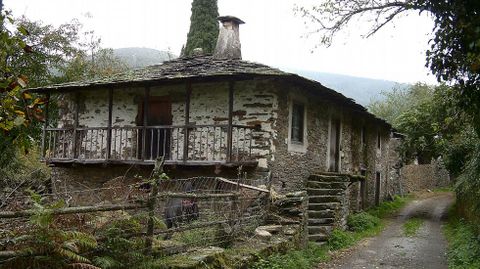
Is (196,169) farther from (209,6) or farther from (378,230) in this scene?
(209,6)

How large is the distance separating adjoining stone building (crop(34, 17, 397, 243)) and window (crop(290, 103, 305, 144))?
29mm

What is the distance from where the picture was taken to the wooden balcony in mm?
11625

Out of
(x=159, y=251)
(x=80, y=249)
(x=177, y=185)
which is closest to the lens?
(x=80, y=249)

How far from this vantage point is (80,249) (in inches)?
Result: 175

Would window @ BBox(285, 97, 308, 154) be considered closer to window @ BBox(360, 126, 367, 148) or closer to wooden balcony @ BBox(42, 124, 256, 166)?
wooden balcony @ BBox(42, 124, 256, 166)

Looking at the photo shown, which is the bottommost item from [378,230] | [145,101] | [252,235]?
[378,230]

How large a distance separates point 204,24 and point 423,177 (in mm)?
19272

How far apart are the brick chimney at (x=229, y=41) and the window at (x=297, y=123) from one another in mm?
2764

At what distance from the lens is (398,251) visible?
1103 centimetres

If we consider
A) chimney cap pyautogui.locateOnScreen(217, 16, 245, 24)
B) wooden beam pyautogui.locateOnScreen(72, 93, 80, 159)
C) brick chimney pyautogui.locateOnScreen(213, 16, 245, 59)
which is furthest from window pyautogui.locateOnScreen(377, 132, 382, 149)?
wooden beam pyautogui.locateOnScreen(72, 93, 80, 159)

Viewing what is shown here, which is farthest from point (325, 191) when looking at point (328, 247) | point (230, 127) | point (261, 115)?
point (230, 127)

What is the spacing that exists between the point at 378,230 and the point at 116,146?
855 cm

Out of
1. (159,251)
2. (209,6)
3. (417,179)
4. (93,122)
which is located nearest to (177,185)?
(93,122)

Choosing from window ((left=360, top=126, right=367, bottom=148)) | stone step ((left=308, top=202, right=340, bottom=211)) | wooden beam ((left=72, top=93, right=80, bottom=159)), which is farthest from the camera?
window ((left=360, top=126, right=367, bottom=148))
